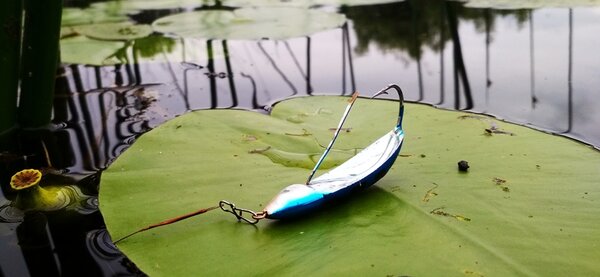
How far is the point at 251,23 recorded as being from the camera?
303 centimetres

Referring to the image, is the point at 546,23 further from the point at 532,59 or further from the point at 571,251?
the point at 571,251

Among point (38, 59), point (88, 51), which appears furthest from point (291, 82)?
point (88, 51)

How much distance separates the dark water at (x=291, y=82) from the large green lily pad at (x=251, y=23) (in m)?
0.09

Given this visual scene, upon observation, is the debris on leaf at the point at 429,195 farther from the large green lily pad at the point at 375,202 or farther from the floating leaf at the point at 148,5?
the floating leaf at the point at 148,5

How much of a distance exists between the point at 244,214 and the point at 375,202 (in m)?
0.26

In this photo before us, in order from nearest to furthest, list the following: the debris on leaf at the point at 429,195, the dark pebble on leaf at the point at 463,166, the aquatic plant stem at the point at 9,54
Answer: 1. the debris on leaf at the point at 429,195
2. the dark pebble on leaf at the point at 463,166
3. the aquatic plant stem at the point at 9,54

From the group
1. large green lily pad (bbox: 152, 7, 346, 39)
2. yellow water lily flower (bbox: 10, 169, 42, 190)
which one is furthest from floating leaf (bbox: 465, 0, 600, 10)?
yellow water lily flower (bbox: 10, 169, 42, 190)

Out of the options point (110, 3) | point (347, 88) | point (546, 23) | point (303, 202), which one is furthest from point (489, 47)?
point (110, 3)

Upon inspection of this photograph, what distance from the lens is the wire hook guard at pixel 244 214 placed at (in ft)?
3.09

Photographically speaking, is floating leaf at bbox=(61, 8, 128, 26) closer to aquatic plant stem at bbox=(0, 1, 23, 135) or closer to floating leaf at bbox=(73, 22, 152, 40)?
floating leaf at bbox=(73, 22, 152, 40)

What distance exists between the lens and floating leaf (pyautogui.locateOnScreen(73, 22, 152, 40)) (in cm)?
287

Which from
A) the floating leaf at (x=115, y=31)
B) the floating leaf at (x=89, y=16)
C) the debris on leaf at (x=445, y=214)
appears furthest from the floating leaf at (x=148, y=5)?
the debris on leaf at (x=445, y=214)

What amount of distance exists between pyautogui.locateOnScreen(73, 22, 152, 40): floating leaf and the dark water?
0.18m

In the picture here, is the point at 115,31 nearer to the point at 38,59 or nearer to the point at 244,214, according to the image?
the point at 38,59
